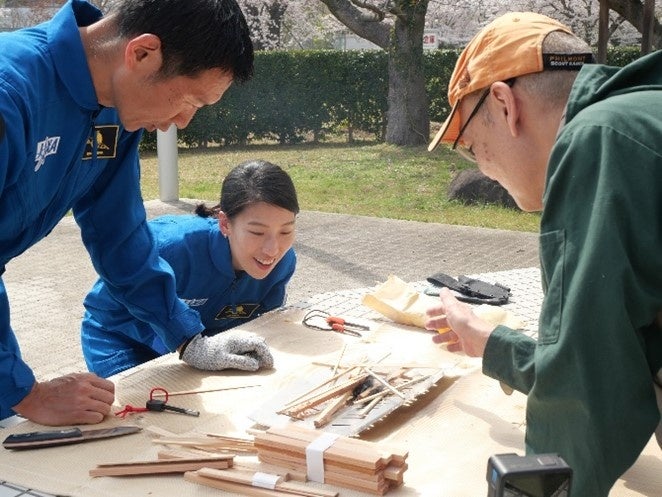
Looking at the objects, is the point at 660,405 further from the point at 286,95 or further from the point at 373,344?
the point at 286,95

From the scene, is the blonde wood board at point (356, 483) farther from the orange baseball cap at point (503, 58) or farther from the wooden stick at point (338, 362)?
the orange baseball cap at point (503, 58)

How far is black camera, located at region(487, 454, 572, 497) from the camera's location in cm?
84

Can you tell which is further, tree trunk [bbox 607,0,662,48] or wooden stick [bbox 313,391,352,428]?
tree trunk [bbox 607,0,662,48]

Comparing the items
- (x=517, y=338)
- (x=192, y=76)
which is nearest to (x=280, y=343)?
(x=192, y=76)

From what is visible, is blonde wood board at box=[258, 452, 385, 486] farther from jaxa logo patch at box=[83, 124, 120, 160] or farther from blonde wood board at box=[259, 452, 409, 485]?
jaxa logo patch at box=[83, 124, 120, 160]

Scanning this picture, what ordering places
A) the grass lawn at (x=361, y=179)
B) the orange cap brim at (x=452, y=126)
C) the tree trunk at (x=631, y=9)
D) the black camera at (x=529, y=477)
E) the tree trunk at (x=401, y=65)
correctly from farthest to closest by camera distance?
1. the tree trunk at (x=401, y=65)
2. the tree trunk at (x=631, y=9)
3. the grass lawn at (x=361, y=179)
4. the orange cap brim at (x=452, y=126)
5. the black camera at (x=529, y=477)

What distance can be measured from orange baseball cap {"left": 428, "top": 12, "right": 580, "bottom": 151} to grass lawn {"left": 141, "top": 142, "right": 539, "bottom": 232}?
6.78m

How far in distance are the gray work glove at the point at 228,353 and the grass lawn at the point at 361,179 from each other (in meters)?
6.37

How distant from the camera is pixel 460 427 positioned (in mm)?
1964

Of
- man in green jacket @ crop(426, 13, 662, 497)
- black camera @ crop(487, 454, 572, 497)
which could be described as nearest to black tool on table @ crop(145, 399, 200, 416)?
man in green jacket @ crop(426, 13, 662, 497)

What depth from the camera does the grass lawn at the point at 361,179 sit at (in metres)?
9.20

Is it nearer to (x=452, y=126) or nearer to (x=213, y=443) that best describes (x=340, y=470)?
(x=213, y=443)

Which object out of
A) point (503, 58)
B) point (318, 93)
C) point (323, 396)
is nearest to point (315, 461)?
point (323, 396)

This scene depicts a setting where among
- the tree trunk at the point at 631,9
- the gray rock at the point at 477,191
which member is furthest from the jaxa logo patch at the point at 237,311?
the tree trunk at the point at 631,9
